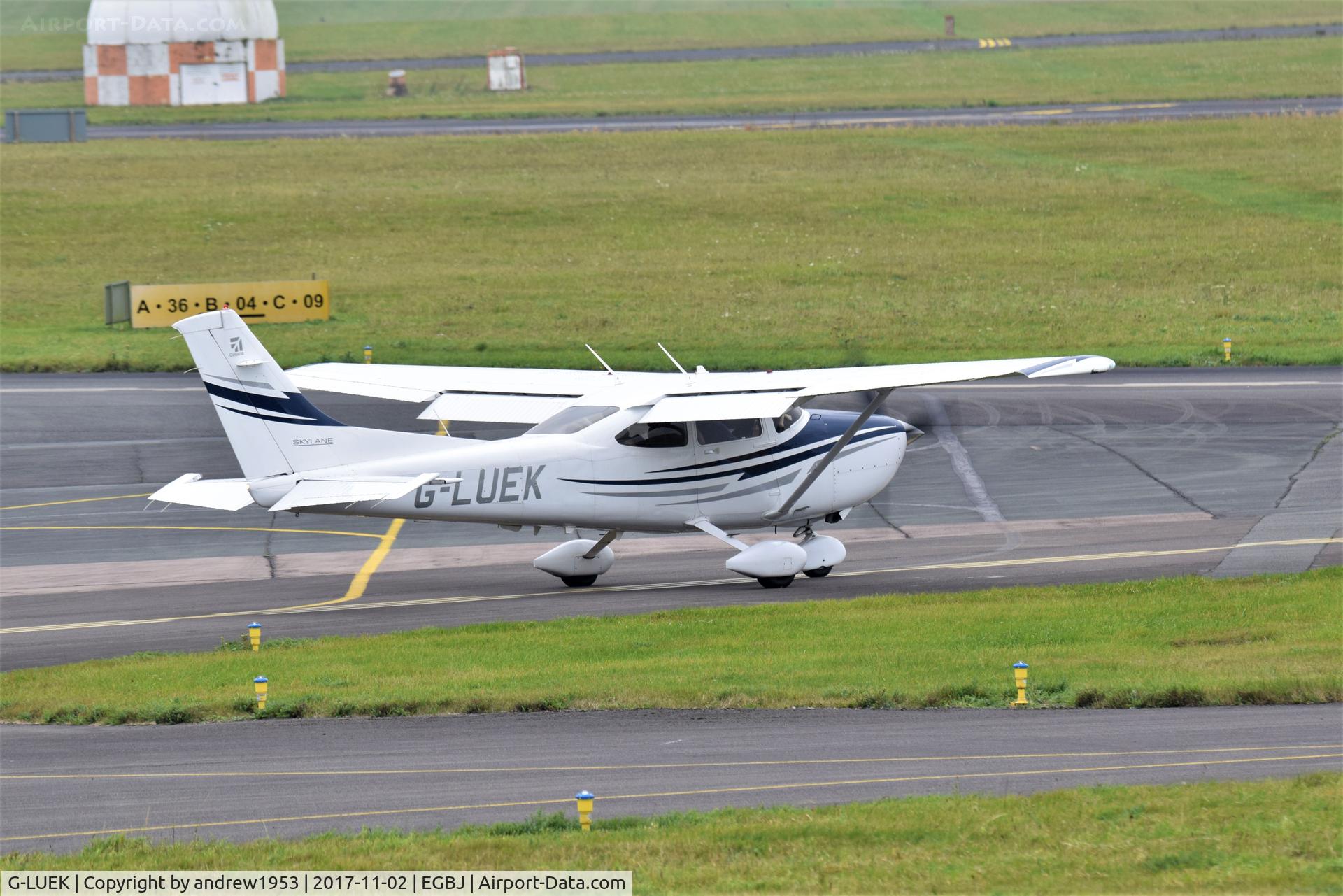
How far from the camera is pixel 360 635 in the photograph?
1912 cm

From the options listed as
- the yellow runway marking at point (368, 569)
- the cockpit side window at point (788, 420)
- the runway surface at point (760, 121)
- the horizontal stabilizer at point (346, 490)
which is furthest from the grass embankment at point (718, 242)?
the horizontal stabilizer at point (346, 490)

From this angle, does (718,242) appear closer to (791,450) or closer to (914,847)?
(791,450)

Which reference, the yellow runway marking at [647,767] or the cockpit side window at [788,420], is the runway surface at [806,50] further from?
the yellow runway marking at [647,767]

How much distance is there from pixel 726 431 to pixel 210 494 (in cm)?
688

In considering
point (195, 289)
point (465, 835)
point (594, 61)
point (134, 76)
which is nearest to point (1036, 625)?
point (465, 835)

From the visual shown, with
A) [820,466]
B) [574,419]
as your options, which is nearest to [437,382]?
[574,419]

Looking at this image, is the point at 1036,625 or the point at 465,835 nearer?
the point at 465,835

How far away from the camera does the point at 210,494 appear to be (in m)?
20.0

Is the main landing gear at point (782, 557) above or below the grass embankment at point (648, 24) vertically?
below

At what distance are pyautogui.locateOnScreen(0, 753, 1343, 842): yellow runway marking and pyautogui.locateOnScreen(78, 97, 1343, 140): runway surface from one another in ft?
202

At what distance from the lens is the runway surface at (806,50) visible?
108 meters

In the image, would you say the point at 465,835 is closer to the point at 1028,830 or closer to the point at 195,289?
the point at 1028,830

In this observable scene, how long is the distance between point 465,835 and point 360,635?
7944mm

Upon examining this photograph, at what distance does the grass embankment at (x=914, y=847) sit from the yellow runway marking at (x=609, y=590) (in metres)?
9.00
